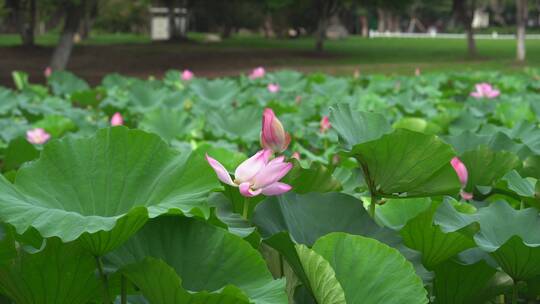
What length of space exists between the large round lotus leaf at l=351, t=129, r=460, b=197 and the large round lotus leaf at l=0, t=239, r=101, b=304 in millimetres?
359

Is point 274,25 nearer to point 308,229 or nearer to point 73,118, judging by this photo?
point 73,118

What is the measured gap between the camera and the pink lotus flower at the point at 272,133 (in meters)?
1.22

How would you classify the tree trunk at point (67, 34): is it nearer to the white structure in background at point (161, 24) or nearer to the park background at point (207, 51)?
the park background at point (207, 51)

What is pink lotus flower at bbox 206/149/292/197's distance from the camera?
1.04m

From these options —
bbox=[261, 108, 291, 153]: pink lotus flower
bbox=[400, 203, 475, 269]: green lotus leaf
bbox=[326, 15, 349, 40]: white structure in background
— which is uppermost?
bbox=[261, 108, 291, 153]: pink lotus flower

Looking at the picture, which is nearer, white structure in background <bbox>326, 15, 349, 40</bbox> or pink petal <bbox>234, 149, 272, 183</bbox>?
pink petal <bbox>234, 149, 272, 183</bbox>

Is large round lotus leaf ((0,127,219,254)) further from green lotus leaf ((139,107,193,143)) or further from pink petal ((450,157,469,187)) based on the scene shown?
green lotus leaf ((139,107,193,143))

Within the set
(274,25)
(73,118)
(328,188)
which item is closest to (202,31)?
(274,25)

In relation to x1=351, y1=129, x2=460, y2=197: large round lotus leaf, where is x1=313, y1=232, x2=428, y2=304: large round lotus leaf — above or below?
below

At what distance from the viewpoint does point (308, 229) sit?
3.66 feet

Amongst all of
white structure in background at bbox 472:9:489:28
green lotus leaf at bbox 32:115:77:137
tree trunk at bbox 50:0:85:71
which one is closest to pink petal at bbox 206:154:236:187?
green lotus leaf at bbox 32:115:77:137

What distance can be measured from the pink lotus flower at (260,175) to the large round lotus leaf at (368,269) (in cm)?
10

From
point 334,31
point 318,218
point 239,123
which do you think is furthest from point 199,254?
point 334,31

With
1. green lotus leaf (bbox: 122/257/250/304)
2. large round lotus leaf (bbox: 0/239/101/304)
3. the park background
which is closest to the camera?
green lotus leaf (bbox: 122/257/250/304)
